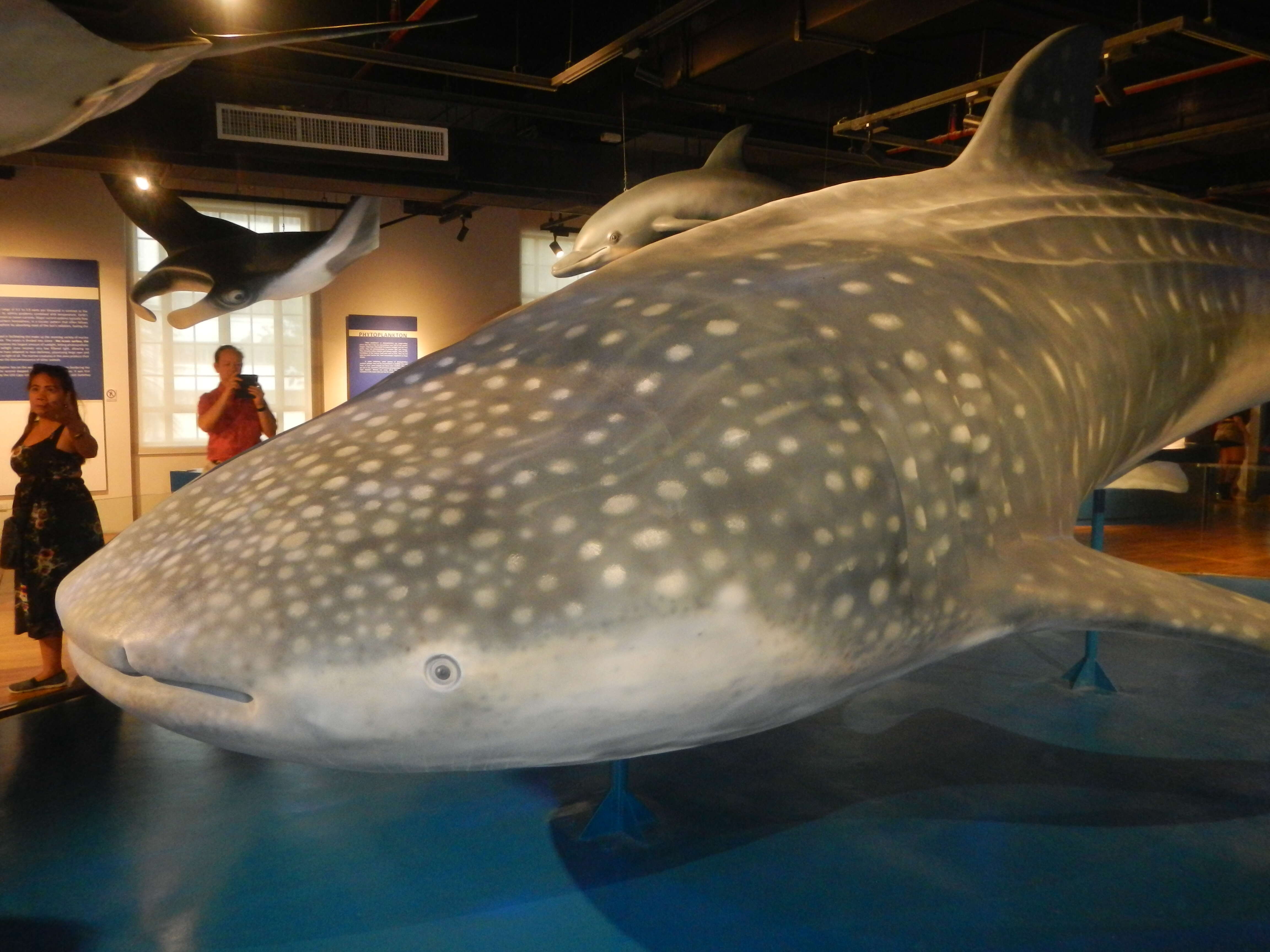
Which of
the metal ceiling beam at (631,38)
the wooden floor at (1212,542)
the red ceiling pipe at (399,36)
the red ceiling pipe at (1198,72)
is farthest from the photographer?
the red ceiling pipe at (1198,72)

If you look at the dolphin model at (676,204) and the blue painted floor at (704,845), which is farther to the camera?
the dolphin model at (676,204)

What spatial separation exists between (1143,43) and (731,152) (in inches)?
80.8

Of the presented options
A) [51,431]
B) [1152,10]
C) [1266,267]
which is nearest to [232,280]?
[51,431]

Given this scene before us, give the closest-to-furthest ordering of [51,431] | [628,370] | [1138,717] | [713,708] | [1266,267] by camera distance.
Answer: [713,708]
[628,370]
[1266,267]
[1138,717]
[51,431]

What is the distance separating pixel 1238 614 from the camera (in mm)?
1234

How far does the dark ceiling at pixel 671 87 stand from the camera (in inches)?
205

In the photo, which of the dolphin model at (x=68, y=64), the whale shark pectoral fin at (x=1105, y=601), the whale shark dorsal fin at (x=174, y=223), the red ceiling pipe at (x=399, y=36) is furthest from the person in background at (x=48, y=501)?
the whale shark pectoral fin at (x=1105, y=601)

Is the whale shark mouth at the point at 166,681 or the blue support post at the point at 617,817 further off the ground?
the whale shark mouth at the point at 166,681

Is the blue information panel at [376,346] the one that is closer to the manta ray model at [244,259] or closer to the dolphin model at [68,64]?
the manta ray model at [244,259]

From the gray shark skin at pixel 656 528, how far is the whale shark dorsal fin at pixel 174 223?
2960mm

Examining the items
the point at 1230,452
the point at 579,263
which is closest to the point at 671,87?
the point at 579,263

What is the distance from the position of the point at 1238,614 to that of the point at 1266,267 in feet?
3.91

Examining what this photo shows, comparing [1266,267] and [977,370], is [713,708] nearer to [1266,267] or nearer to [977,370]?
[977,370]

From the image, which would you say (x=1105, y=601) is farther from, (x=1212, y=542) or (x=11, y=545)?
(x=1212, y=542)
